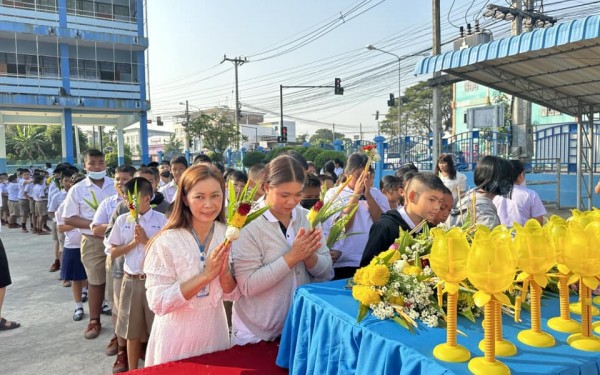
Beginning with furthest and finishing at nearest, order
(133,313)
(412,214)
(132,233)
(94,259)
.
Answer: (94,259)
(132,233)
(133,313)
(412,214)

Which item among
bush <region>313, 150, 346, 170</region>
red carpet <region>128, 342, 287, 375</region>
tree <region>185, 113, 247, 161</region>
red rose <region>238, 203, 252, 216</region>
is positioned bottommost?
red carpet <region>128, 342, 287, 375</region>

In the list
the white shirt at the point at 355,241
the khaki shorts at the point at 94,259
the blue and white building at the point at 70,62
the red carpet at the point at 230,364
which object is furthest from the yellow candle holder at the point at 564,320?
the blue and white building at the point at 70,62

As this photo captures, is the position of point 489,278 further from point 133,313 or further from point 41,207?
point 41,207

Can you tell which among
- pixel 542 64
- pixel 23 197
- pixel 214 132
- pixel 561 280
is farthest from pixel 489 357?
pixel 214 132

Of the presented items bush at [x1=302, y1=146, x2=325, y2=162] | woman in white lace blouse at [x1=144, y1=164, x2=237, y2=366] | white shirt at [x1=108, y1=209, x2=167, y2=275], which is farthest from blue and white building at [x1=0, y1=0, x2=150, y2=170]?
woman in white lace blouse at [x1=144, y1=164, x2=237, y2=366]

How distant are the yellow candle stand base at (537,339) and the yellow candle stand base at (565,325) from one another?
4.3 inches

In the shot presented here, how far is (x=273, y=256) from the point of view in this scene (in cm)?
212

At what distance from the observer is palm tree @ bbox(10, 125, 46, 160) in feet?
128

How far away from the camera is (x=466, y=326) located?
162 centimetres

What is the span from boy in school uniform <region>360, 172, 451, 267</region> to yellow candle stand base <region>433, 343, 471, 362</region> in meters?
0.97

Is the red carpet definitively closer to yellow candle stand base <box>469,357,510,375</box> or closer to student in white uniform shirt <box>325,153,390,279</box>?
yellow candle stand base <box>469,357,510,375</box>

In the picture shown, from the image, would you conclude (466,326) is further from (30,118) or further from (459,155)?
(30,118)

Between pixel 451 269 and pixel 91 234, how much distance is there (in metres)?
3.81

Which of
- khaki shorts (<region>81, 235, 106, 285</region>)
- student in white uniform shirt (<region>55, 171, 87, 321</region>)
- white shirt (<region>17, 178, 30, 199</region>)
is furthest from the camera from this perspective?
white shirt (<region>17, 178, 30, 199</region>)
